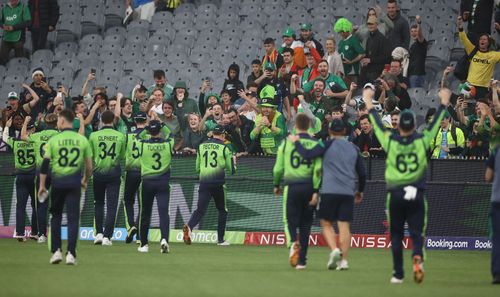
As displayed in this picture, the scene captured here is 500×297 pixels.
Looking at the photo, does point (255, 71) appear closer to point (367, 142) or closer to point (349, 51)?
point (349, 51)

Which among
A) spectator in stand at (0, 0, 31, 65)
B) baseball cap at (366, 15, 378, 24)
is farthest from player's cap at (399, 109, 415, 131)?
spectator in stand at (0, 0, 31, 65)

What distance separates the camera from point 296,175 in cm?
1789

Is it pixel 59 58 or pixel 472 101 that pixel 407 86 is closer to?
pixel 472 101

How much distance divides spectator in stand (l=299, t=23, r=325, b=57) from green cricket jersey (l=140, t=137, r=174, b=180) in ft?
25.9

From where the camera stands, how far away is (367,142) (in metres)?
24.2

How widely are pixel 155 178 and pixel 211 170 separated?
249cm

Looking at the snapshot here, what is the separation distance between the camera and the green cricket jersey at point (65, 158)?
17.2m

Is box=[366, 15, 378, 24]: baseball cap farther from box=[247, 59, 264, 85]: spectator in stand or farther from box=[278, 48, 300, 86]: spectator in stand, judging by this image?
box=[247, 59, 264, 85]: spectator in stand

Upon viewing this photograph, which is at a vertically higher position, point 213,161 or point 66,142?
point 66,142

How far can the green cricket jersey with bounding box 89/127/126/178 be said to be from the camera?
21.9 metres

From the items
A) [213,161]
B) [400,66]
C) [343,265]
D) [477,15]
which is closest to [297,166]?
[343,265]

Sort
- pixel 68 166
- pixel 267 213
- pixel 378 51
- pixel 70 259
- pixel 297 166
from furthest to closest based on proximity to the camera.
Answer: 1. pixel 378 51
2. pixel 267 213
3. pixel 297 166
4. pixel 70 259
5. pixel 68 166

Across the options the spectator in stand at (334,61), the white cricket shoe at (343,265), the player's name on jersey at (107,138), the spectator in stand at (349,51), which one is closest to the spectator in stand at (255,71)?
the spectator in stand at (334,61)

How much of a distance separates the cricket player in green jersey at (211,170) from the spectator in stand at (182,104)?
305 centimetres
